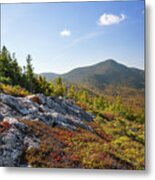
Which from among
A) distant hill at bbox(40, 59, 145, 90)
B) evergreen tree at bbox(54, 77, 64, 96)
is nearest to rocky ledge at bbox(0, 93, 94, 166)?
evergreen tree at bbox(54, 77, 64, 96)

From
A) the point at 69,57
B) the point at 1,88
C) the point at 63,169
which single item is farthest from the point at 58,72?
Result: the point at 63,169

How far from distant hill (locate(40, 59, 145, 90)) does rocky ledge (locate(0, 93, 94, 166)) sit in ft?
0.50

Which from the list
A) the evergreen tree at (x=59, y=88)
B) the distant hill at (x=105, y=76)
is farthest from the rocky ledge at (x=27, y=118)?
the distant hill at (x=105, y=76)

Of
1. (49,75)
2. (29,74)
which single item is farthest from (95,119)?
(29,74)

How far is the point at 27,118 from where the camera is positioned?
333 cm

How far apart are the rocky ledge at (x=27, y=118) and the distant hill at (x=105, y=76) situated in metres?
0.15

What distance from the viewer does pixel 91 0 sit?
3312 mm

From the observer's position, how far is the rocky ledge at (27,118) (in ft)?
10.8

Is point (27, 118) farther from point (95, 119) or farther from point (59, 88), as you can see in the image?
point (95, 119)

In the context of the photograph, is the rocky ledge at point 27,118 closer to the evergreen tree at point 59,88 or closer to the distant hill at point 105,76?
the evergreen tree at point 59,88

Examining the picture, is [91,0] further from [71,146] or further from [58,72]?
[71,146]

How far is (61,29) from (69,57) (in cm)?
18

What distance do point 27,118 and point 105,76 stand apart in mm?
539

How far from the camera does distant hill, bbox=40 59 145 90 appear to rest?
3.25m
